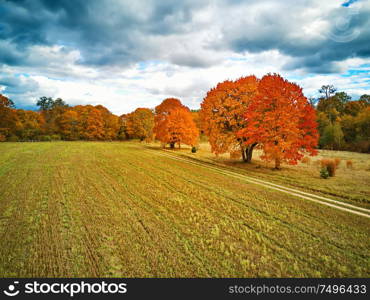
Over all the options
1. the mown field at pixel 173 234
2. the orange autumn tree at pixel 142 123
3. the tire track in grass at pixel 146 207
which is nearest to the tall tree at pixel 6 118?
the orange autumn tree at pixel 142 123

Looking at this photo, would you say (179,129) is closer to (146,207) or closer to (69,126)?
(146,207)

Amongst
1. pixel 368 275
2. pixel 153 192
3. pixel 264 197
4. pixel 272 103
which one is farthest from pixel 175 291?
pixel 272 103

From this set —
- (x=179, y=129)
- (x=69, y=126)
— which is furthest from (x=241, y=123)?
(x=69, y=126)

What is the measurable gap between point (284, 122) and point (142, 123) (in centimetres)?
5278

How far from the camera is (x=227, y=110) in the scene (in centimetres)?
2411

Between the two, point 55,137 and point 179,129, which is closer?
point 179,129

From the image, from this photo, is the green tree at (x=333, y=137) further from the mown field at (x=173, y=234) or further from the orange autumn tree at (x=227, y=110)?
the mown field at (x=173, y=234)

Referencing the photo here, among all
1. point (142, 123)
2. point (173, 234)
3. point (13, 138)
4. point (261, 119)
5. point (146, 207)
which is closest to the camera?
point (173, 234)

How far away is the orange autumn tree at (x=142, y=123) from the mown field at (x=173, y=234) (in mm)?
51389

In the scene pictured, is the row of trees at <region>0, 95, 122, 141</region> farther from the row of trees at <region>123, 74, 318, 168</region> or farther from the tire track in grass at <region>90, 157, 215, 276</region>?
the tire track in grass at <region>90, 157, 215, 276</region>

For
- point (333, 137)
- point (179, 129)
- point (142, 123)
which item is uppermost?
point (142, 123)

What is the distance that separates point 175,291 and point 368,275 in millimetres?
5366

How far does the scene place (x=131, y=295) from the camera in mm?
4801

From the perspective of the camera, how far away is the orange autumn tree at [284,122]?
19.0 m
